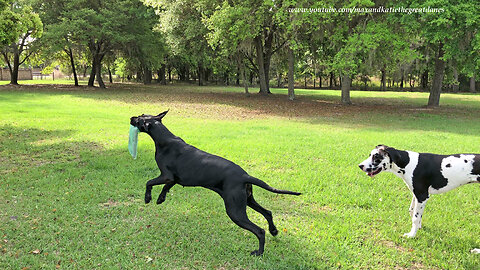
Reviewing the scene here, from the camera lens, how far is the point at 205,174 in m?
3.70

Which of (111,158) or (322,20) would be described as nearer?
(111,158)

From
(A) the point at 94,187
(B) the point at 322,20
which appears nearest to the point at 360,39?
(B) the point at 322,20

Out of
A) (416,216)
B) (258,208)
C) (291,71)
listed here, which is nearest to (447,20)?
(291,71)

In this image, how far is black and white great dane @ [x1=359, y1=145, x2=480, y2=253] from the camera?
159 inches

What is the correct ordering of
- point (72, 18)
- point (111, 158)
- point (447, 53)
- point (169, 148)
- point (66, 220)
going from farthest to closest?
point (72, 18)
point (447, 53)
point (111, 158)
point (66, 220)
point (169, 148)

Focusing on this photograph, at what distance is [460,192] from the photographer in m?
6.18

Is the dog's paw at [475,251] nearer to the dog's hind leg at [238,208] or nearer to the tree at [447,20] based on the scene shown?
the dog's hind leg at [238,208]

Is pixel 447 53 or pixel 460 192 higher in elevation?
pixel 447 53

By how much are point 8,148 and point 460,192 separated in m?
10.1

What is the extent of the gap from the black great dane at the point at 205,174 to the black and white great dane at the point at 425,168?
1.29 meters

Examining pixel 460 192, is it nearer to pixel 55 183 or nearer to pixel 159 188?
pixel 159 188

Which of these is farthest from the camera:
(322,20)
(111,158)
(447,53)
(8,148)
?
(322,20)

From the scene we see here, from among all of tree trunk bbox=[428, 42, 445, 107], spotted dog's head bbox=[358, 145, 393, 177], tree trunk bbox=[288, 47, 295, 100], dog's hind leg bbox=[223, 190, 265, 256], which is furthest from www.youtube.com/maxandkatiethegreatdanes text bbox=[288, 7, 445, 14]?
dog's hind leg bbox=[223, 190, 265, 256]

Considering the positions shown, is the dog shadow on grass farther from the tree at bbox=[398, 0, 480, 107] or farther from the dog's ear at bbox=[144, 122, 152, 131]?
the tree at bbox=[398, 0, 480, 107]
